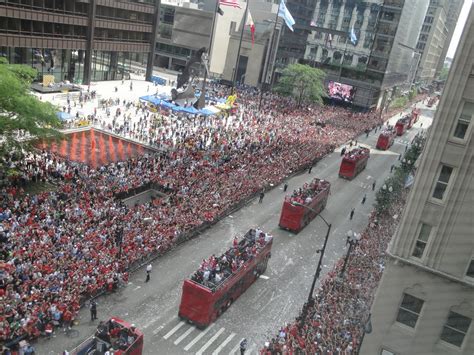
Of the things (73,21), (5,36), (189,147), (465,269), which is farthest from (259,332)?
(73,21)

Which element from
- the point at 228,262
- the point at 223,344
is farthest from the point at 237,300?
the point at 223,344

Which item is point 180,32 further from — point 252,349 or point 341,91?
point 252,349

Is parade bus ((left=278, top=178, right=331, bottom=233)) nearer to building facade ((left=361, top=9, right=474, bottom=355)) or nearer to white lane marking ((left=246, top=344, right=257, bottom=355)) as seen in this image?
white lane marking ((left=246, top=344, right=257, bottom=355))

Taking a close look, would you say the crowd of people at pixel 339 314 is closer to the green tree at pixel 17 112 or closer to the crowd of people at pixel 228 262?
the crowd of people at pixel 228 262

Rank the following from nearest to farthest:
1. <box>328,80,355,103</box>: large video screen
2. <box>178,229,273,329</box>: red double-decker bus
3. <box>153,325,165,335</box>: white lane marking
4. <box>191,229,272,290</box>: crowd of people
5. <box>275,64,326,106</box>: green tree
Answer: <box>153,325,165,335</box>: white lane marking → <box>178,229,273,329</box>: red double-decker bus → <box>191,229,272,290</box>: crowd of people → <box>275,64,326,106</box>: green tree → <box>328,80,355,103</box>: large video screen

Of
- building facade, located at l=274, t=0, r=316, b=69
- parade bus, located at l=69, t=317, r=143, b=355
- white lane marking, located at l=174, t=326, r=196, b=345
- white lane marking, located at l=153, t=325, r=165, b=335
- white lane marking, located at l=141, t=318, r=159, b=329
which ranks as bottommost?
white lane marking, located at l=141, t=318, r=159, b=329

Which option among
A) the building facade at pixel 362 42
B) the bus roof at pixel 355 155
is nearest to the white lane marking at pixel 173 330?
the bus roof at pixel 355 155

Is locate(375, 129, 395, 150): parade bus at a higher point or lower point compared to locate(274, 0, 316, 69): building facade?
lower

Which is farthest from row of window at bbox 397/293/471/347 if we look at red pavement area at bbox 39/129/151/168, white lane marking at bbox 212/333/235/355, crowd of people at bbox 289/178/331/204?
red pavement area at bbox 39/129/151/168
